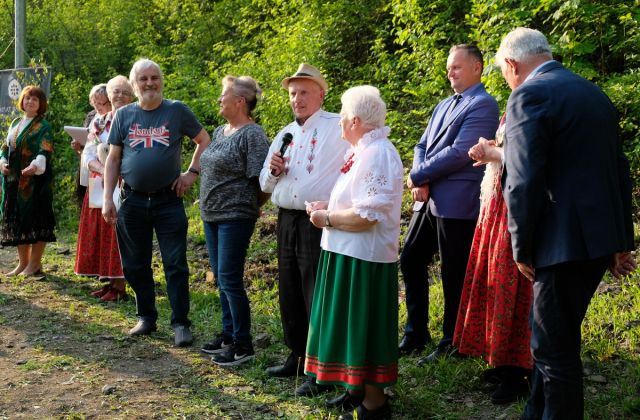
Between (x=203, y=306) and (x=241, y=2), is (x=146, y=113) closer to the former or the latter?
(x=203, y=306)

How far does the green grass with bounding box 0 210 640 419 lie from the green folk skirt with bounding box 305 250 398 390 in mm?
360

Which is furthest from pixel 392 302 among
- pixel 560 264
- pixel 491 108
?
pixel 491 108

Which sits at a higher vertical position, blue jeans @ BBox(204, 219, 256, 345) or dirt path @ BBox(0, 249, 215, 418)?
blue jeans @ BBox(204, 219, 256, 345)

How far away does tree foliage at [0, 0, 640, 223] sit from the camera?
6242mm

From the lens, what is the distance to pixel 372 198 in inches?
138

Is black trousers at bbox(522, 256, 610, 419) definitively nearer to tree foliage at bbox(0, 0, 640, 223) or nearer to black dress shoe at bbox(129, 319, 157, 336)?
tree foliage at bbox(0, 0, 640, 223)

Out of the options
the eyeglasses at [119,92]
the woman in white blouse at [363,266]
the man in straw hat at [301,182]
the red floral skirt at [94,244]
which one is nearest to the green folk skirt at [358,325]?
the woman in white blouse at [363,266]

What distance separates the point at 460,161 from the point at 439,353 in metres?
1.26

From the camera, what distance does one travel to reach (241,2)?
14.6 meters

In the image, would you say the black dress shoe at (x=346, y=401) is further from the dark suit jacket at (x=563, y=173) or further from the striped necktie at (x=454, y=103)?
the striped necktie at (x=454, y=103)

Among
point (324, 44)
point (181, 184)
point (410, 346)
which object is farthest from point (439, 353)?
point (324, 44)

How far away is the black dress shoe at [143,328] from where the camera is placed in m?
5.53

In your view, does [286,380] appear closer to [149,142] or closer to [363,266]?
[363,266]

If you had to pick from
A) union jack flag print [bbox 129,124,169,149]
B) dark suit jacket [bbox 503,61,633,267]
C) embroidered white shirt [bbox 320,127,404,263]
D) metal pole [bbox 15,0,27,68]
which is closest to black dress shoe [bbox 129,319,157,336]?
union jack flag print [bbox 129,124,169,149]
